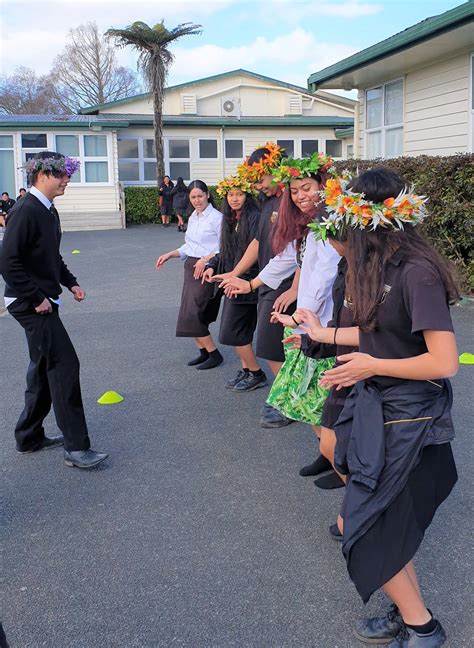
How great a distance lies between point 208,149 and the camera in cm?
3016

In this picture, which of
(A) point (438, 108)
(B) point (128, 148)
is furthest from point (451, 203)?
(B) point (128, 148)

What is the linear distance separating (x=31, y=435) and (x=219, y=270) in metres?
2.34

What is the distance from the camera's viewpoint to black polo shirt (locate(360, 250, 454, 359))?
7.39 ft

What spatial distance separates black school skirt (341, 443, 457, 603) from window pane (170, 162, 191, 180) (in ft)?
94.3

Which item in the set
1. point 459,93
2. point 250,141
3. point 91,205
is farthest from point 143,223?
point 459,93

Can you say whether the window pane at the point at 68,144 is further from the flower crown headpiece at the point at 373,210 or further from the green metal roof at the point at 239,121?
the flower crown headpiece at the point at 373,210

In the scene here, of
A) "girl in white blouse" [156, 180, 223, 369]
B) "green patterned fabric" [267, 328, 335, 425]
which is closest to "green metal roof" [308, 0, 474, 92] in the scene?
"girl in white blouse" [156, 180, 223, 369]

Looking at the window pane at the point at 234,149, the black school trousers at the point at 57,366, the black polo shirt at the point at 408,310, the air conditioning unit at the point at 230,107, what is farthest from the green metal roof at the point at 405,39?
the air conditioning unit at the point at 230,107

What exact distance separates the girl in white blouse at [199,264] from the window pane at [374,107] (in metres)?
9.42

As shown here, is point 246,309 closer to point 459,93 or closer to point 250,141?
point 459,93

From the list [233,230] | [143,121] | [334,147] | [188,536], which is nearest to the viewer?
[188,536]

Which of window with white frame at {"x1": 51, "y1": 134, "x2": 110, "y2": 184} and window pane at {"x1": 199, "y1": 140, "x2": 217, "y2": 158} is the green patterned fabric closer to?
window with white frame at {"x1": 51, "y1": 134, "x2": 110, "y2": 184}

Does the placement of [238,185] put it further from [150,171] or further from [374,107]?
[150,171]

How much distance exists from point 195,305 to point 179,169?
2461 centimetres
